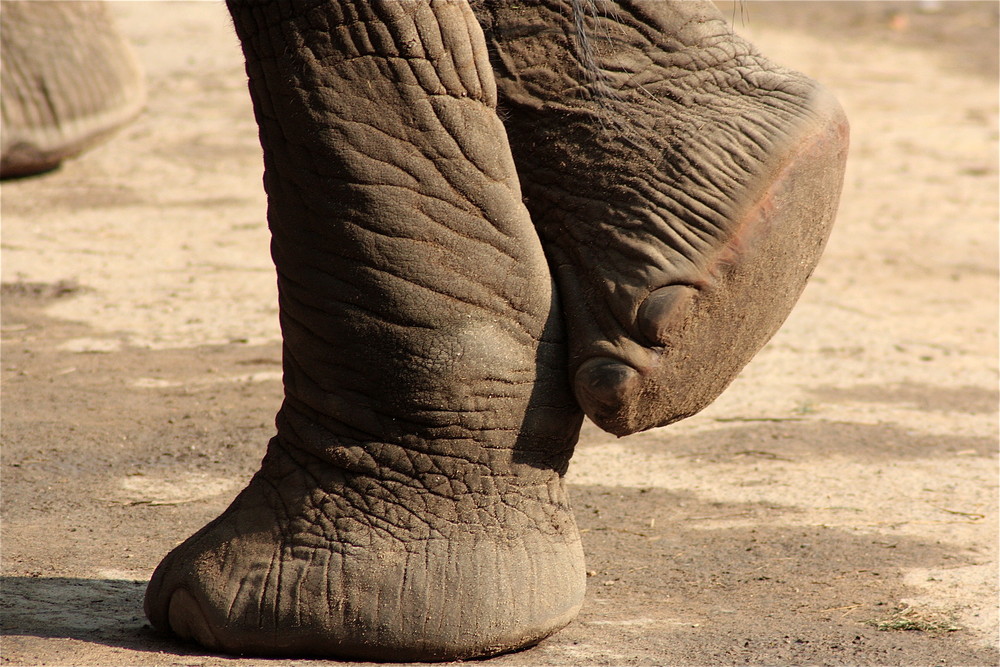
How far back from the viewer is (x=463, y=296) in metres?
1.92

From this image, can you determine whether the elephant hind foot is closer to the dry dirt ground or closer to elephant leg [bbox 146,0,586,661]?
elephant leg [bbox 146,0,586,661]

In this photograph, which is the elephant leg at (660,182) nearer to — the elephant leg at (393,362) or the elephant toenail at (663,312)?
the elephant toenail at (663,312)

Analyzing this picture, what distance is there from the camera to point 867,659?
6.73ft

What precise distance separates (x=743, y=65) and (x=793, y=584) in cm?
95

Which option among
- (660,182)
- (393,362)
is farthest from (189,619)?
(660,182)

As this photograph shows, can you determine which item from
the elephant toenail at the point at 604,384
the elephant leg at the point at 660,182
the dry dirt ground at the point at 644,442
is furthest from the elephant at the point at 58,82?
the elephant toenail at the point at 604,384

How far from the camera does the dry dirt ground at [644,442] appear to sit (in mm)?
2188

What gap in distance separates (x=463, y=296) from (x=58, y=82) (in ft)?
14.4

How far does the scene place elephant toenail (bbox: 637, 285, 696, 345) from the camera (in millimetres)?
1972

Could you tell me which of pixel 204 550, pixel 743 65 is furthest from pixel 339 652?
pixel 743 65

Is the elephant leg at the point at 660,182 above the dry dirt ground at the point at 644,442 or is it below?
above

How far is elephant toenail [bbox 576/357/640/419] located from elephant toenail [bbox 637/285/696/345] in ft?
0.21

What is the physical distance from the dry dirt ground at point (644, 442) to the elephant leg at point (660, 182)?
470mm

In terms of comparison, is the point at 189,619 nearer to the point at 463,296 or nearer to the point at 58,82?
the point at 463,296
